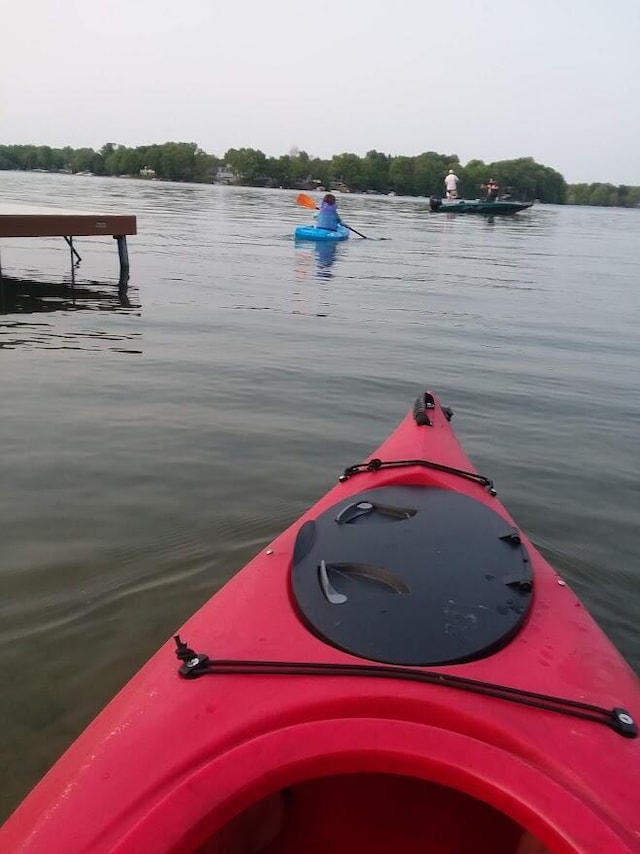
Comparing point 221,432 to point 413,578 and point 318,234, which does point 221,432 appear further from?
point 318,234

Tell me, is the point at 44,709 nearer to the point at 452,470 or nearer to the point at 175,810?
the point at 175,810

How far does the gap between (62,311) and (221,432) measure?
522cm

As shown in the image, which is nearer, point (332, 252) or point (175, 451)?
point (175, 451)

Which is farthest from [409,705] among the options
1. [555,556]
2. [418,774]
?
[555,556]

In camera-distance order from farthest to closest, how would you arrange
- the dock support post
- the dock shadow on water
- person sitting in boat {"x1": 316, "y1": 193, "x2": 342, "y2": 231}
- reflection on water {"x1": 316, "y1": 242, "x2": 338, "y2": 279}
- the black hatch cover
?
person sitting in boat {"x1": 316, "y1": 193, "x2": 342, "y2": 231}
reflection on water {"x1": 316, "y1": 242, "x2": 338, "y2": 279}
the dock support post
the dock shadow on water
the black hatch cover

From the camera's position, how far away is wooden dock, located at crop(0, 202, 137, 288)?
10127mm

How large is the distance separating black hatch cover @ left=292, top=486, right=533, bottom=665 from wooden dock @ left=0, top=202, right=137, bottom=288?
9.23 metres

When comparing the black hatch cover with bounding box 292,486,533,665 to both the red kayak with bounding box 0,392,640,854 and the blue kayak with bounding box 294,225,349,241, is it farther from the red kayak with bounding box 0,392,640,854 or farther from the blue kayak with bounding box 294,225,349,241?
the blue kayak with bounding box 294,225,349,241

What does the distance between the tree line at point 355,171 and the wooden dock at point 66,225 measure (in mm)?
93283

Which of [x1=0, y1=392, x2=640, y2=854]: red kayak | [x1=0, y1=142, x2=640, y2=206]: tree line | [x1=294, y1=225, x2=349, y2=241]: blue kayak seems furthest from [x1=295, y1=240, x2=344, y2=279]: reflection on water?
[x1=0, y1=142, x2=640, y2=206]: tree line

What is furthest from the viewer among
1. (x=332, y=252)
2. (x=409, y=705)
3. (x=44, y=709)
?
(x=332, y=252)

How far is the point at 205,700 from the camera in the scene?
1.75 m

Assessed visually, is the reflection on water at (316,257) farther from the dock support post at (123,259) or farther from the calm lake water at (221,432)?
the dock support post at (123,259)

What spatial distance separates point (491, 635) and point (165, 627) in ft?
5.99
